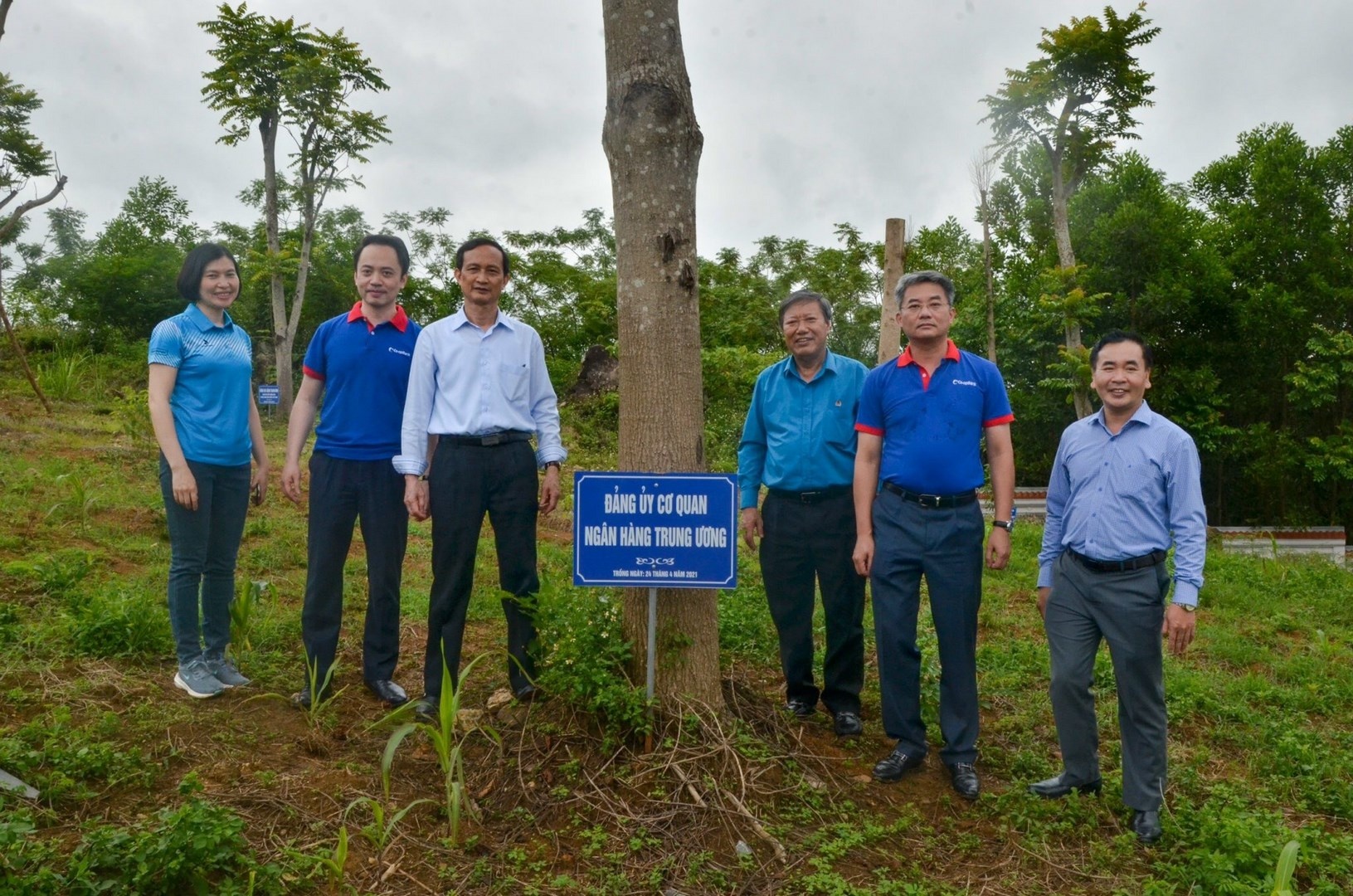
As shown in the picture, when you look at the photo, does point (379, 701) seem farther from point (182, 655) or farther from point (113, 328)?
point (113, 328)

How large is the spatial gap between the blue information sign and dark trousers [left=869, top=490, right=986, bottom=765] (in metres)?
0.70

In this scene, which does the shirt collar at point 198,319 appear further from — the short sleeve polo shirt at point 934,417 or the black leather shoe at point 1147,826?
the black leather shoe at point 1147,826

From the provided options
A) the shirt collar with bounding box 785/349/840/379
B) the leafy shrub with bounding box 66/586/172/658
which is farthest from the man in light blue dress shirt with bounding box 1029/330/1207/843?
the leafy shrub with bounding box 66/586/172/658

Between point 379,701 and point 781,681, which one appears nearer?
point 379,701

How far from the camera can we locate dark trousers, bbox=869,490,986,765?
363cm

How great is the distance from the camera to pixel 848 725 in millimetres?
3984

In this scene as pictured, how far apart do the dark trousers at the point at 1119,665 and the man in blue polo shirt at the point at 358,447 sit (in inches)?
104

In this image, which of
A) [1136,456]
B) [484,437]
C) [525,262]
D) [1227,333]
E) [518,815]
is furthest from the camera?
[525,262]

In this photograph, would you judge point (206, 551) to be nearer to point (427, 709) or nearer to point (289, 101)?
point (427, 709)

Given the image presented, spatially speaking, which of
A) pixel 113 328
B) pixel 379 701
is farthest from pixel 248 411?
pixel 113 328

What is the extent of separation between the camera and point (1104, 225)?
19.8m

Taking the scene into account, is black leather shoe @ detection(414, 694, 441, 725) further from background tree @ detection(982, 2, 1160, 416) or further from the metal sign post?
background tree @ detection(982, 2, 1160, 416)

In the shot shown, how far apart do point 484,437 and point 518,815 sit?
1.40 metres

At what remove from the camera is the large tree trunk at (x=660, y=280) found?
138 inches
